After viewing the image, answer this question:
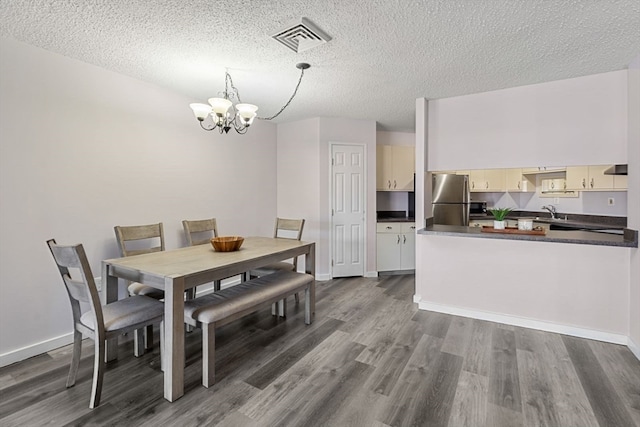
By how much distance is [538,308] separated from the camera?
107 inches

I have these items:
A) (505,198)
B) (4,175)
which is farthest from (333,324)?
(505,198)

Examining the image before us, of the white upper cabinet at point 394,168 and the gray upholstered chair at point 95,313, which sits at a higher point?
the white upper cabinet at point 394,168

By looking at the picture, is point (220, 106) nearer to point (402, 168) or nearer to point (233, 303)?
point (233, 303)

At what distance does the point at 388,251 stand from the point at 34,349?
13.1 feet

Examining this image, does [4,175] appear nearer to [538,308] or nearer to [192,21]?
[192,21]

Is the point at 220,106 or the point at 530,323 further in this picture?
the point at 530,323

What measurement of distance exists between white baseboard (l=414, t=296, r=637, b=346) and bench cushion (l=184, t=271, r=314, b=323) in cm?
A: 147

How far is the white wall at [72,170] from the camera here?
7.05 feet

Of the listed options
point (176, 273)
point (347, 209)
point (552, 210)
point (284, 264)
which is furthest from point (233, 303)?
point (552, 210)

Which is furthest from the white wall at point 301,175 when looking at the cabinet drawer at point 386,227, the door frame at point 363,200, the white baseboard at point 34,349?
the white baseboard at point 34,349

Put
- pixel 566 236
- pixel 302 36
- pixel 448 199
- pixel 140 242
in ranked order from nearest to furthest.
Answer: pixel 302 36, pixel 566 236, pixel 140 242, pixel 448 199

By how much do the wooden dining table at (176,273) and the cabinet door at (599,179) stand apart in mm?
4028

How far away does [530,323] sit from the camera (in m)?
2.75

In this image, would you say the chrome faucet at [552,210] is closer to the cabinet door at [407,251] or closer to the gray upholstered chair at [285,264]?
the cabinet door at [407,251]
